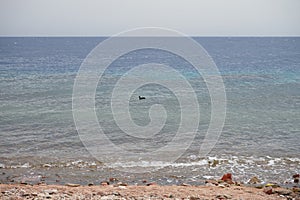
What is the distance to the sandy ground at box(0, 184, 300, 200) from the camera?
9.16 m

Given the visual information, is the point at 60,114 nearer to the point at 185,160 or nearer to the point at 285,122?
the point at 185,160

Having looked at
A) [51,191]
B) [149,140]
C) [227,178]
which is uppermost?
[149,140]

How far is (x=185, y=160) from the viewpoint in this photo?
47.6 feet

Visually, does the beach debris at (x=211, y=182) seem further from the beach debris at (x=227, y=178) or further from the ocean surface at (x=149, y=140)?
the ocean surface at (x=149, y=140)

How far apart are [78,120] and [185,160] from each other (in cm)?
850

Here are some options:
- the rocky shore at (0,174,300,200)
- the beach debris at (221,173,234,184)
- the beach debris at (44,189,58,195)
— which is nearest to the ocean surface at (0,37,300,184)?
the beach debris at (221,173,234,184)

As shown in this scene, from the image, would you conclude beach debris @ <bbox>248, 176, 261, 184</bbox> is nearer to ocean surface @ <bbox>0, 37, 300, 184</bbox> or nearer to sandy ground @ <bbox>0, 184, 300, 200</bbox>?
ocean surface @ <bbox>0, 37, 300, 184</bbox>

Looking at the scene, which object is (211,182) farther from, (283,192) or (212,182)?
(283,192)

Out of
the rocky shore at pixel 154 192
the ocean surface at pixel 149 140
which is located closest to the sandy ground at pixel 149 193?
the rocky shore at pixel 154 192

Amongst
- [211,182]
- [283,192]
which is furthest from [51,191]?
[283,192]

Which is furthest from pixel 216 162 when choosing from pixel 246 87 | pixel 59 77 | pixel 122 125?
pixel 59 77

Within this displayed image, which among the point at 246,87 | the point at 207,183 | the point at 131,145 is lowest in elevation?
the point at 207,183

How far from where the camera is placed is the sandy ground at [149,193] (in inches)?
361

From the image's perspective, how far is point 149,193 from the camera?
9.76m
